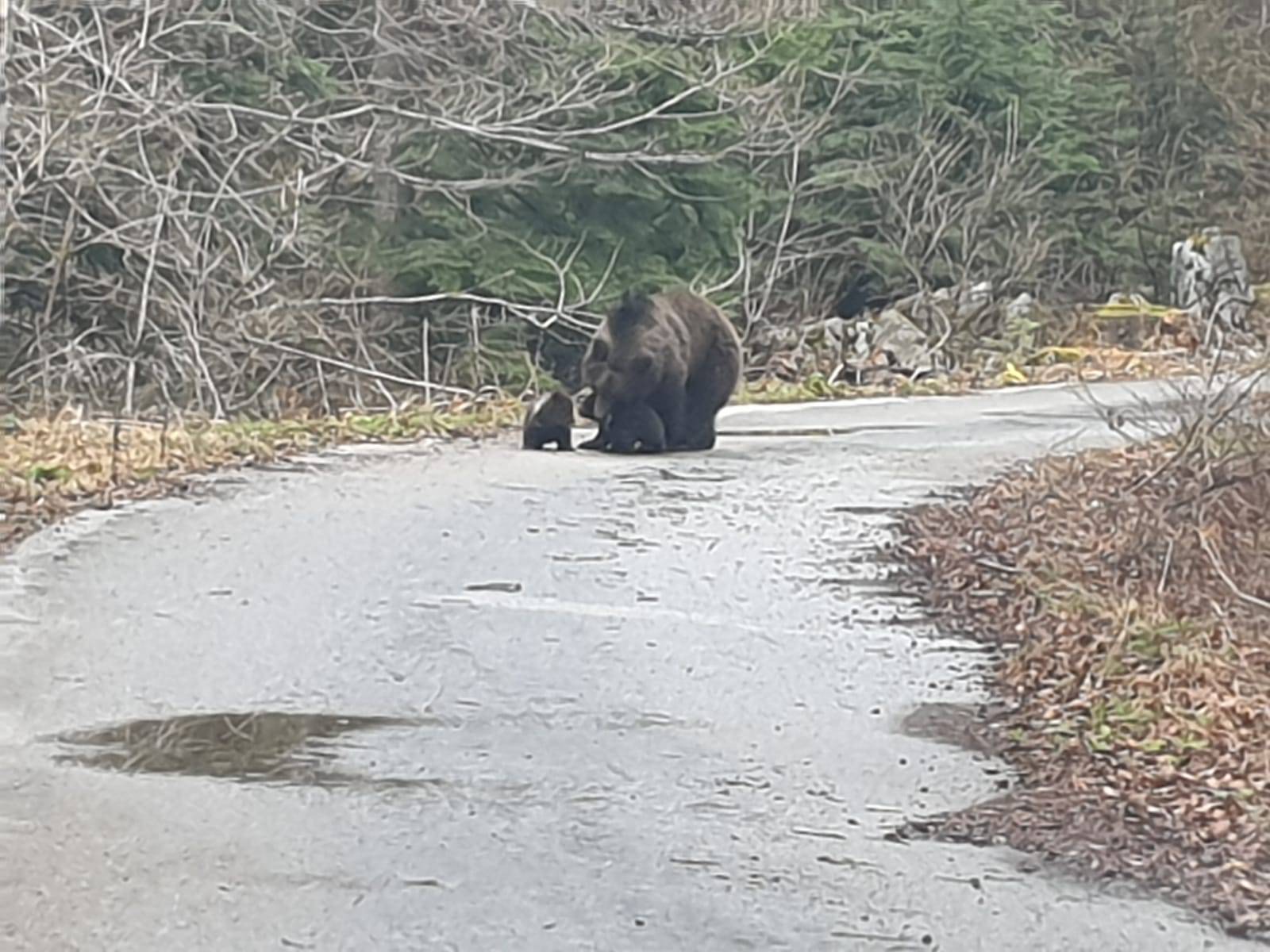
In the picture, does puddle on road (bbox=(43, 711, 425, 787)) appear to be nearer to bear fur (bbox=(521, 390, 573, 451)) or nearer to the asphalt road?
the asphalt road

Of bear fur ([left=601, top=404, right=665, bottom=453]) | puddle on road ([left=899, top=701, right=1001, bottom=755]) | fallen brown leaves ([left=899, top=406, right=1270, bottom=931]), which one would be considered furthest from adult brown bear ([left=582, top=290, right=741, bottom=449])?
puddle on road ([left=899, top=701, right=1001, bottom=755])

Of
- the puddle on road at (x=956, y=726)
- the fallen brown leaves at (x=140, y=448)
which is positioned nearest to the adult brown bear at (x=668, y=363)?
the fallen brown leaves at (x=140, y=448)

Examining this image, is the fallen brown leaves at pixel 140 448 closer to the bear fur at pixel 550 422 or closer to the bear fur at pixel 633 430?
the bear fur at pixel 550 422

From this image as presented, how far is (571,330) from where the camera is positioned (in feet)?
7.45

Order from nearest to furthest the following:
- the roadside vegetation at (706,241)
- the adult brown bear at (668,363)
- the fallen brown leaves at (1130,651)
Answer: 1. the fallen brown leaves at (1130,651)
2. the roadside vegetation at (706,241)
3. the adult brown bear at (668,363)

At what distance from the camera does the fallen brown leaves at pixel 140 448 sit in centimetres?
226

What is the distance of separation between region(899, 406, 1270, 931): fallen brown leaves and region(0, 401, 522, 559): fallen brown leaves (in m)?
0.59

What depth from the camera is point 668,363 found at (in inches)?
87.4

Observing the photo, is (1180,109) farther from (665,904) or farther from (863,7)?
(665,904)

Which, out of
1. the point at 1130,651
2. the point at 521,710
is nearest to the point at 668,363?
the point at 521,710

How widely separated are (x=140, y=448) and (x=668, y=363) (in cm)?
63

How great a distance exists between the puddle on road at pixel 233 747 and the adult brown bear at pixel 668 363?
0.46 metres

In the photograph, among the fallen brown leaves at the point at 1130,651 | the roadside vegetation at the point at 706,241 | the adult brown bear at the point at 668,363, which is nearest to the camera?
the fallen brown leaves at the point at 1130,651

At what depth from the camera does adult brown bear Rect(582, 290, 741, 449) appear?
2.22 metres
